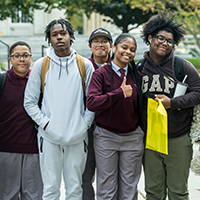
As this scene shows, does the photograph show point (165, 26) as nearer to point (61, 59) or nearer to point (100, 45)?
point (100, 45)

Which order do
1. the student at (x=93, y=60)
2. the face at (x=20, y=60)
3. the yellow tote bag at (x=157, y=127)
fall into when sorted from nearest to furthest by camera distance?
the yellow tote bag at (x=157, y=127) < the face at (x=20, y=60) < the student at (x=93, y=60)

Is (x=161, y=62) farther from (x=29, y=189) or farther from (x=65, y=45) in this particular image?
(x=29, y=189)

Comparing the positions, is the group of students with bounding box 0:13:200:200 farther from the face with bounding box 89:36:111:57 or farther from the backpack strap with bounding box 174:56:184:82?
the face with bounding box 89:36:111:57

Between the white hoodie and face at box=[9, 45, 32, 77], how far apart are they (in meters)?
0.27

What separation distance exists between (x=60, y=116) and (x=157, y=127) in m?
1.05

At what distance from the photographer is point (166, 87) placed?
3.10 m

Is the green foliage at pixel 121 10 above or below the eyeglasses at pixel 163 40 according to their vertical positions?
above

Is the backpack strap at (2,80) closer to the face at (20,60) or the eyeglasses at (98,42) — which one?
the face at (20,60)

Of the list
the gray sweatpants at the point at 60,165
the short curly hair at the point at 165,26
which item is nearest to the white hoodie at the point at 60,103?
the gray sweatpants at the point at 60,165

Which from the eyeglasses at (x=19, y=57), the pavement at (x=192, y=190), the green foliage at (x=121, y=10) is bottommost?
the pavement at (x=192, y=190)

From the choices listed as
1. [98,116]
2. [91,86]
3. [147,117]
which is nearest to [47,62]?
[91,86]

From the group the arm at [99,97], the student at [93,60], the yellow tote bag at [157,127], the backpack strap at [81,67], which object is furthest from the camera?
the student at [93,60]

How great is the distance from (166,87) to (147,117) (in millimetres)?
392

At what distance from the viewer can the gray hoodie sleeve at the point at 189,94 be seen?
3004 millimetres
